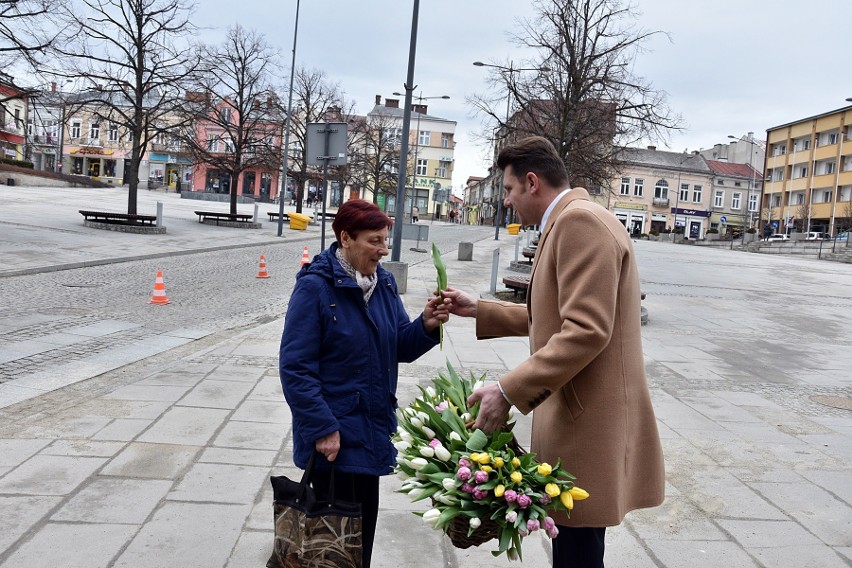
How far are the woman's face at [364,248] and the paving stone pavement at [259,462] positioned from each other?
1598 mm

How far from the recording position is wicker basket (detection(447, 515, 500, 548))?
2156mm

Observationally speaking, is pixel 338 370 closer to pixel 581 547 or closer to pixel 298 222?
pixel 581 547

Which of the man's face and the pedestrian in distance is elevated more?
the man's face

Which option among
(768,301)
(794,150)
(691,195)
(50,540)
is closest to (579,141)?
(768,301)

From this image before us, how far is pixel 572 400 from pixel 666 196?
85314mm

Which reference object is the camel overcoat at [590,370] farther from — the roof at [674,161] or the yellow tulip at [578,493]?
the roof at [674,161]

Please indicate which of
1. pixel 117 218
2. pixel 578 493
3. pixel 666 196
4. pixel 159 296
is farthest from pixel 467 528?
pixel 666 196

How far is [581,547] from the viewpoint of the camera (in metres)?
2.26

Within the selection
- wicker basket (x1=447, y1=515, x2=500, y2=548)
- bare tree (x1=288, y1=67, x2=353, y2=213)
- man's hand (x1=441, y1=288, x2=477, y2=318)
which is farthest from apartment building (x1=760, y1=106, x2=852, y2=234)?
wicker basket (x1=447, y1=515, x2=500, y2=548)

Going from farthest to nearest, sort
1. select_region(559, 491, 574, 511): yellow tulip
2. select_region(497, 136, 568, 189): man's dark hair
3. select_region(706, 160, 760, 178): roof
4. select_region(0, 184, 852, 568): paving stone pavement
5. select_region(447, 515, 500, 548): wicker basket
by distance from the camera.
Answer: select_region(706, 160, 760, 178): roof < select_region(0, 184, 852, 568): paving stone pavement < select_region(497, 136, 568, 189): man's dark hair < select_region(447, 515, 500, 548): wicker basket < select_region(559, 491, 574, 511): yellow tulip

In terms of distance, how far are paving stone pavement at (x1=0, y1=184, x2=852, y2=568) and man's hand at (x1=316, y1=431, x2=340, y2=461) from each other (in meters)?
1.19

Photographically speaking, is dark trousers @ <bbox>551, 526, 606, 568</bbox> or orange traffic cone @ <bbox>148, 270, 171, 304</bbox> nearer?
dark trousers @ <bbox>551, 526, 606, 568</bbox>

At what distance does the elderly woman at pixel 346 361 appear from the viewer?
259 centimetres

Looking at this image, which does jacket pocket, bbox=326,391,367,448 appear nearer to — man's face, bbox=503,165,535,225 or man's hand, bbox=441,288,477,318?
man's hand, bbox=441,288,477,318
